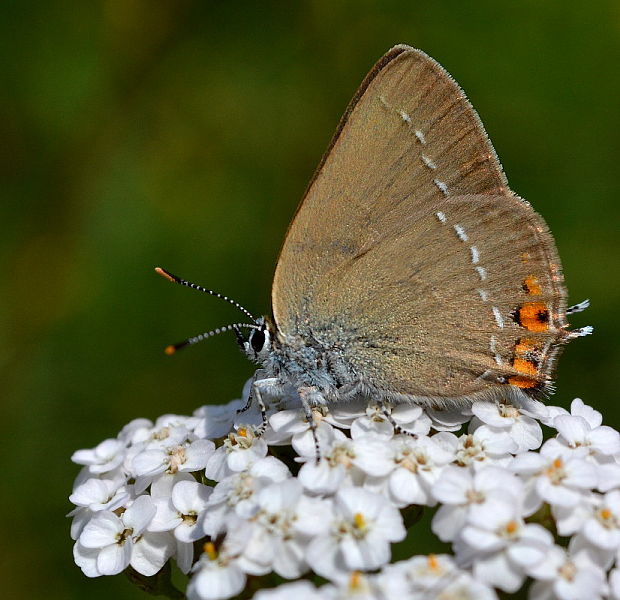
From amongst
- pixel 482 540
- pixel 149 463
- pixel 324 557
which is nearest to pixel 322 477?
pixel 324 557

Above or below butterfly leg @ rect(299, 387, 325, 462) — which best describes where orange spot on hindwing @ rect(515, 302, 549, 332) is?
above

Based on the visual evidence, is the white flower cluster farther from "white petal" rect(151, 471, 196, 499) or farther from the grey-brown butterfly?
the grey-brown butterfly

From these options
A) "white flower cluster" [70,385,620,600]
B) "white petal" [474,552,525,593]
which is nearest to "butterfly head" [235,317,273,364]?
"white flower cluster" [70,385,620,600]

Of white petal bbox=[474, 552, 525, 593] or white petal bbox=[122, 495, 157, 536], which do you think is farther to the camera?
white petal bbox=[122, 495, 157, 536]

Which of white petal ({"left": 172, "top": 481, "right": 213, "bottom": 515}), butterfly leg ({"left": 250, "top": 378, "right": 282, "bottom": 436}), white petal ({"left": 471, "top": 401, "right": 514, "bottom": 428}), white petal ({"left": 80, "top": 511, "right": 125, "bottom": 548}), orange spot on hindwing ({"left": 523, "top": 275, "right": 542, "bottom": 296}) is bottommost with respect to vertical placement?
white petal ({"left": 80, "top": 511, "right": 125, "bottom": 548})

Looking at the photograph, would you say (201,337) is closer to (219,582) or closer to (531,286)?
(219,582)

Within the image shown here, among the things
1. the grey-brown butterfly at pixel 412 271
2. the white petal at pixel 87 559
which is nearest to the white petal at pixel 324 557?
the grey-brown butterfly at pixel 412 271
